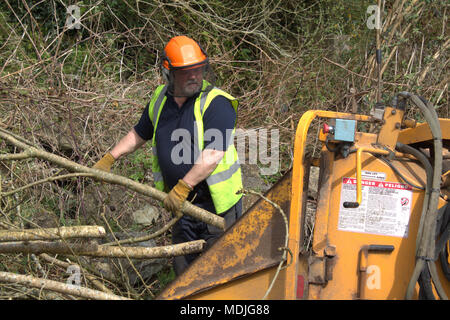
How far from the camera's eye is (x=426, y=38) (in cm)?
691

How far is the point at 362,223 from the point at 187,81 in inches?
65.4

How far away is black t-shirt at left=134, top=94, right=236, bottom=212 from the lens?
11.1 feet

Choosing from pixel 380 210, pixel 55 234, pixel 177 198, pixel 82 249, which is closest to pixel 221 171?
pixel 177 198

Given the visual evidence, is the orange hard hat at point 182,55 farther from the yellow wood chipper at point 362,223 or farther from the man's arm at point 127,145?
the yellow wood chipper at point 362,223

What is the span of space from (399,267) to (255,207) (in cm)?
81

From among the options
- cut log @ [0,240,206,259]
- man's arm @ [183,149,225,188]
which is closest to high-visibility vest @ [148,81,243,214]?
man's arm @ [183,149,225,188]

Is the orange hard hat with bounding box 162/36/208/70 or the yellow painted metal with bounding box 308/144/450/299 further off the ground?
the orange hard hat with bounding box 162/36/208/70

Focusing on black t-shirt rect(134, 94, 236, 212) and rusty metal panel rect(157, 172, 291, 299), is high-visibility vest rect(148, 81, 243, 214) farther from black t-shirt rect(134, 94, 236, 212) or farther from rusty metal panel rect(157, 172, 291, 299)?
rusty metal panel rect(157, 172, 291, 299)

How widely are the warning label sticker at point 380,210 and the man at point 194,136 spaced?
115 cm

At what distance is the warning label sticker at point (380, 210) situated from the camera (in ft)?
8.07

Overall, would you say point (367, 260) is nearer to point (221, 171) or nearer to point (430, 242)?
point (430, 242)

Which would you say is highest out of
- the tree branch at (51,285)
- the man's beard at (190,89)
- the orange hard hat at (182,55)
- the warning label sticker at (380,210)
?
the orange hard hat at (182,55)

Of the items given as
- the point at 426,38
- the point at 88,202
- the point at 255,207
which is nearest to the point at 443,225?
the point at 255,207

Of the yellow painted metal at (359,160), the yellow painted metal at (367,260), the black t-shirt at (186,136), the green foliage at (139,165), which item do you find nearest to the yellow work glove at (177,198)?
the black t-shirt at (186,136)
